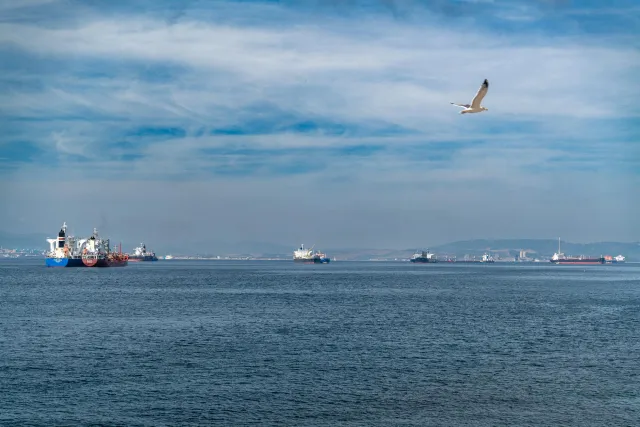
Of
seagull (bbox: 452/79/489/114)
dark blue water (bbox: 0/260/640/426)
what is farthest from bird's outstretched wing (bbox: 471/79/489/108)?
dark blue water (bbox: 0/260/640/426)

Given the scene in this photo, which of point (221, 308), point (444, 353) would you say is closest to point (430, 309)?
point (221, 308)

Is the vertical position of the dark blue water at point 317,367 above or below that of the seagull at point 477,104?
below

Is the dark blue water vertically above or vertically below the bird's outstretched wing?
below

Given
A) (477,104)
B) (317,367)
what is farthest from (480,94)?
(317,367)

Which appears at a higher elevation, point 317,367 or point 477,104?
point 477,104

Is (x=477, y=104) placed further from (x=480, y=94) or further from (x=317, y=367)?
(x=317, y=367)

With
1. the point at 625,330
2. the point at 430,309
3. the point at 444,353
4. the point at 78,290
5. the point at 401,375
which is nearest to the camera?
the point at 401,375

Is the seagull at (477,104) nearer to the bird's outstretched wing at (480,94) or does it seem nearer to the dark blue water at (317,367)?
the bird's outstretched wing at (480,94)

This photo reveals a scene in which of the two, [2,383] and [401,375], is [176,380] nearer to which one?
[2,383]

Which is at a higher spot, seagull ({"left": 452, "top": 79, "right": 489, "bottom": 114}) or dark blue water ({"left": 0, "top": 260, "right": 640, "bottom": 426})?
seagull ({"left": 452, "top": 79, "right": 489, "bottom": 114})

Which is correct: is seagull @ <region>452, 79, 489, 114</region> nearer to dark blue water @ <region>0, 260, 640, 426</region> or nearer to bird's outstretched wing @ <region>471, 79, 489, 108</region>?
bird's outstretched wing @ <region>471, 79, 489, 108</region>

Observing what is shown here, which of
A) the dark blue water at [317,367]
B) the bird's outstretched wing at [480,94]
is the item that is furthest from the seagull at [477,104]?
the dark blue water at [317,367]

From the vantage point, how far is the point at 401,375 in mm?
44125

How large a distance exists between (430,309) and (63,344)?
45359 mm
